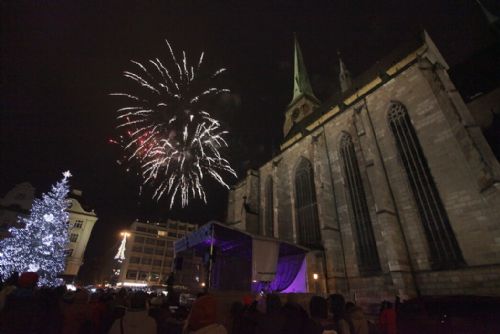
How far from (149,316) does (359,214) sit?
57.5 ft

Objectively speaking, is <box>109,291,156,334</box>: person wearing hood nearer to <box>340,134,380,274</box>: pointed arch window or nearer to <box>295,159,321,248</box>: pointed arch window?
<box>340,134,380,274</box>: pointed arch window

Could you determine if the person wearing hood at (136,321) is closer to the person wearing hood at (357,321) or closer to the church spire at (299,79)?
the person wearing hood at (357,321)

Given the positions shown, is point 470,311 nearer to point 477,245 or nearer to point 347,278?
point 477,245

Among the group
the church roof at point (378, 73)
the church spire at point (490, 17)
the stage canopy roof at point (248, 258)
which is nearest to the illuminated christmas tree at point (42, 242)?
the stage canopy roof at point (248, 258)

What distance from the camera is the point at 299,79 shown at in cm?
4050

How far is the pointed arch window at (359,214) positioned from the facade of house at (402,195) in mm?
68

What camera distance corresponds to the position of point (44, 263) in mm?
16781

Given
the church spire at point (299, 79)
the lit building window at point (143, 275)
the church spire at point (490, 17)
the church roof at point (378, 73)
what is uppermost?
the church spire at point (299, 79)

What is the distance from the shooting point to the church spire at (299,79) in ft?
127

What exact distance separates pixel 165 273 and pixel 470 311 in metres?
55.8

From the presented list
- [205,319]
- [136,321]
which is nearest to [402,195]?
[205,319]

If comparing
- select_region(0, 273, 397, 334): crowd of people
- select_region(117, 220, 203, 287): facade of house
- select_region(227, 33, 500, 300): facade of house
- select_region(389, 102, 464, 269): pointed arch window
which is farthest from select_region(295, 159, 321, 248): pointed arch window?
select_region(117, 220, 203, 287): facade of house

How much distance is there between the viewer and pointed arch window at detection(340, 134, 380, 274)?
1572 centimetres

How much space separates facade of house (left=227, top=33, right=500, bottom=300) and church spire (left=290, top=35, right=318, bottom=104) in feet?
51.2
